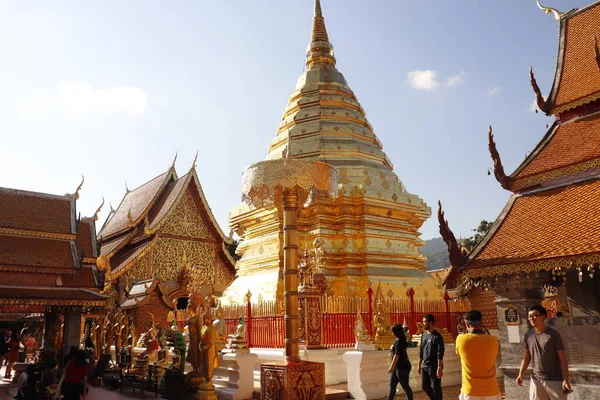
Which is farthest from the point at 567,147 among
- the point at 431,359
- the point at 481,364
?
the point at 481,364

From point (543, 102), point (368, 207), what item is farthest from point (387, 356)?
point (368, 207)

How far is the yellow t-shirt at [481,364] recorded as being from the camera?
4.19m

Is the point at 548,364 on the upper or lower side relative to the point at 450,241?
lower

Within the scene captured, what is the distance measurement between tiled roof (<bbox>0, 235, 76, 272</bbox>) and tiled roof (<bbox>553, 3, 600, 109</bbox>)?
11210mm

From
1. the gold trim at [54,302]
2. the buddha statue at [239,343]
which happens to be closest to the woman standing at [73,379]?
the buddha statue at [239,343]

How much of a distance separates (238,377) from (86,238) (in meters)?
9.64

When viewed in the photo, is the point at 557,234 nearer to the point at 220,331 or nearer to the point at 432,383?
the point at 432,383

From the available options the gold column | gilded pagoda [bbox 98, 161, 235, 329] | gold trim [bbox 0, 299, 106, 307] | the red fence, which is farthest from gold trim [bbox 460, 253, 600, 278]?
gilded pagoda [bbox 98, 161, 235, 329]

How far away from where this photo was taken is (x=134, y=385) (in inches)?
355

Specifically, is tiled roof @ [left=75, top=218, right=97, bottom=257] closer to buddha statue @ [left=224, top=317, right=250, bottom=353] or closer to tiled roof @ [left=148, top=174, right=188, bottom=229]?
tiled roof @ [left=148, top=174, right=188, bottom=229]

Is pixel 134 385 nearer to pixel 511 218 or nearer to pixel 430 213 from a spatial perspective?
pixel 511 218

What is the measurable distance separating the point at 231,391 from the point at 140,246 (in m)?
13.7

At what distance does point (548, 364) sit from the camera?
15.2 ft

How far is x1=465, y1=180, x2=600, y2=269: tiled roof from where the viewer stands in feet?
21.3
